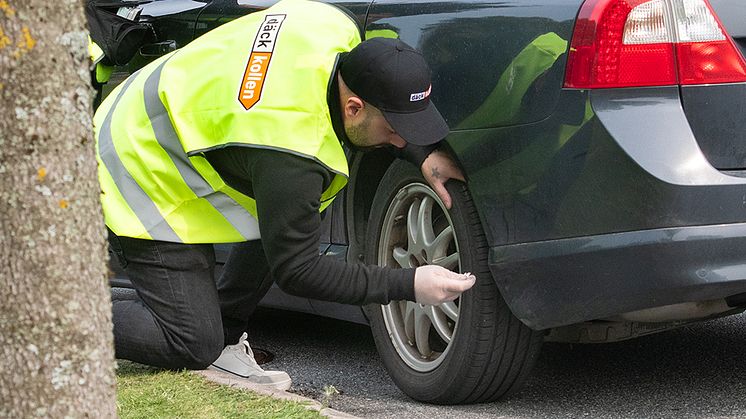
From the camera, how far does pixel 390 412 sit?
3656 millimetres

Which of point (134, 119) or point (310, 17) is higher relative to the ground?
point (310, 17)

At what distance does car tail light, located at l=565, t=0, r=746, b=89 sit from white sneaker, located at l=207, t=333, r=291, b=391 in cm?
137

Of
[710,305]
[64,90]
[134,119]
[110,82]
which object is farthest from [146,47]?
[64,90]

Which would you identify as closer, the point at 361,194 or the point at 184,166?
the point at 184,166

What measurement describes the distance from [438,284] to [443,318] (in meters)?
0.50

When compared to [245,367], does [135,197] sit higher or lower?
higher

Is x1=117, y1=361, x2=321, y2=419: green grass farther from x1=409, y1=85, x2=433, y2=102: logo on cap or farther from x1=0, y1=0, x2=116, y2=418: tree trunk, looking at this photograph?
x1=0, y1=0, x2=116, y2=418: tree trunk

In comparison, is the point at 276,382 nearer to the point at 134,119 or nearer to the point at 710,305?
the point at 134,119

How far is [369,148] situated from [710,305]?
995 mm

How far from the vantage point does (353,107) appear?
327 cm

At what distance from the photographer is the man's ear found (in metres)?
3.24

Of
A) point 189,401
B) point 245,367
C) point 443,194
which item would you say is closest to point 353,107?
point 443,194

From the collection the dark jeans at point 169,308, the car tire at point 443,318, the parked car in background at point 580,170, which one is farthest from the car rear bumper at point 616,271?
the dark jeans at point 169,308

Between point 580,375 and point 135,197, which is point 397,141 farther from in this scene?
point 580,375
